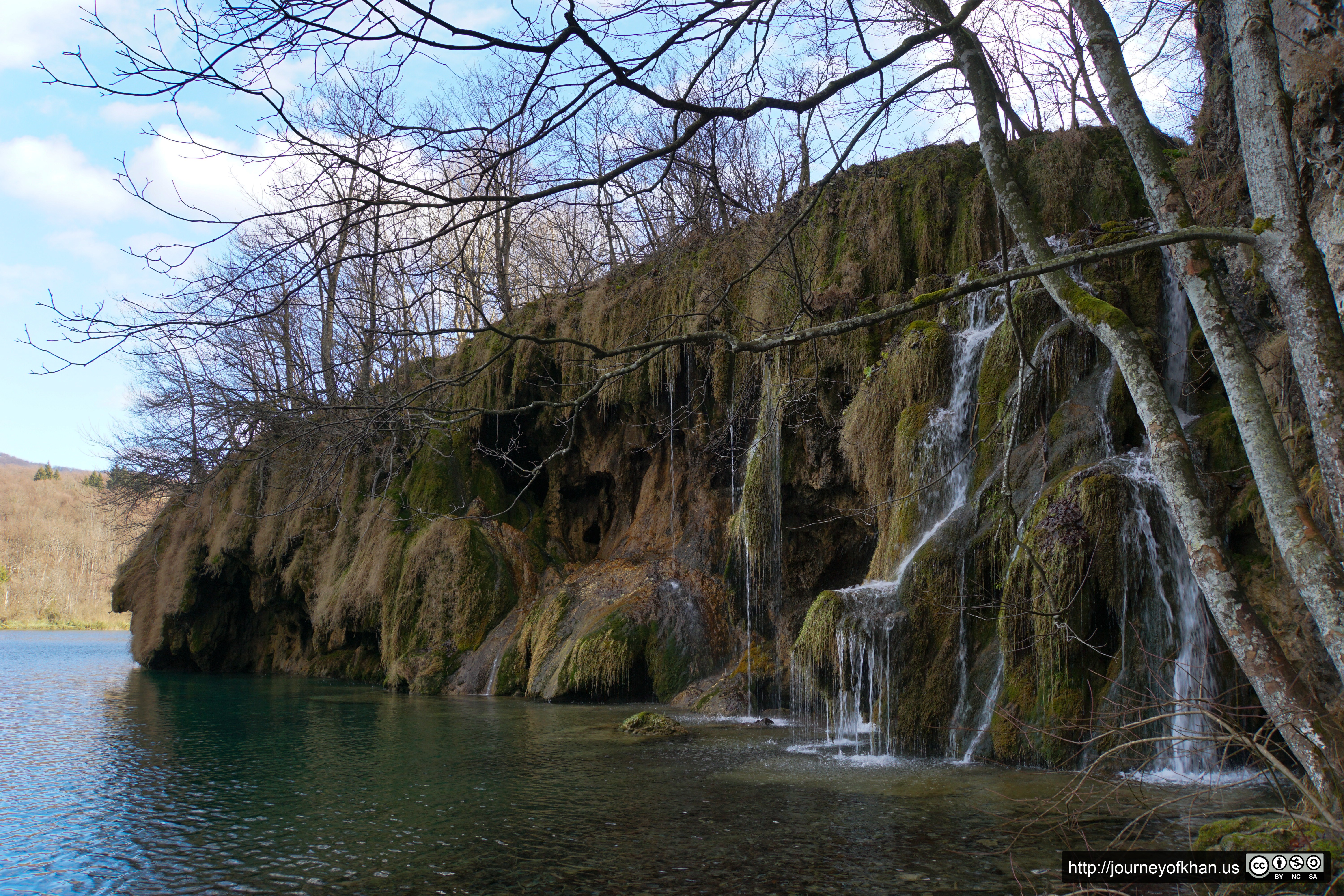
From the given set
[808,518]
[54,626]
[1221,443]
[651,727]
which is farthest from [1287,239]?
[54,626]

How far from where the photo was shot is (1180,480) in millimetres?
3445

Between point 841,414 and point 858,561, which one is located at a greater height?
→ point 841,414

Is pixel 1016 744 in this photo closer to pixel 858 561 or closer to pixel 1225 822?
pixel 1225 822

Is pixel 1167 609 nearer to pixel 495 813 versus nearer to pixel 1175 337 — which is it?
pixel 1175 337

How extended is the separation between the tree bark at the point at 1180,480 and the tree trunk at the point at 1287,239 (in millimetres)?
433

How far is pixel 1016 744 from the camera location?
22.3ft

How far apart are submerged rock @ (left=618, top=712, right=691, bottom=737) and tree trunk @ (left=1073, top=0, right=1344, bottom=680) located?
257 inches

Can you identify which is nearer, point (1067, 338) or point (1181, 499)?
point (1181, 499)

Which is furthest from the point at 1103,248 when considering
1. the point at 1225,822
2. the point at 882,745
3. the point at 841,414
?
the point at 841,414

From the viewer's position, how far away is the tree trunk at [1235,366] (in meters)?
3.01

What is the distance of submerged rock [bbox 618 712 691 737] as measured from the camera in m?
8.94

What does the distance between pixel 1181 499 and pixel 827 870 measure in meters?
2.52

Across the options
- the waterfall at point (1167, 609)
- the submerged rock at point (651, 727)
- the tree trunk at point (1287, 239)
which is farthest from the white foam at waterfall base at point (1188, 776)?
the submerged rock at point (651, 727)

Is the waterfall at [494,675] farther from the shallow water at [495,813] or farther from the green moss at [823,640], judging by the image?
the green moss at [823,640]
